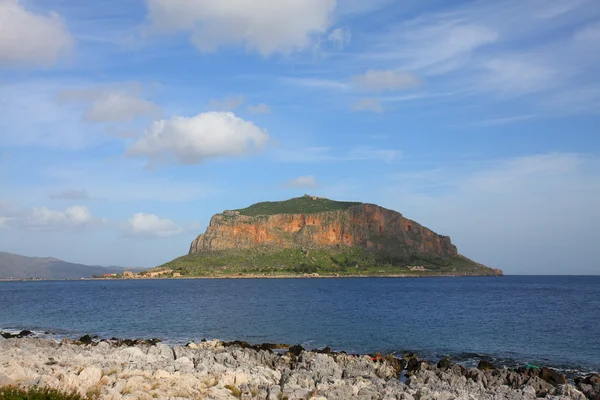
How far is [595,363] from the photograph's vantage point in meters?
32.0

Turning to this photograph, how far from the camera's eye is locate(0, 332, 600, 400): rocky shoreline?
18016 mm

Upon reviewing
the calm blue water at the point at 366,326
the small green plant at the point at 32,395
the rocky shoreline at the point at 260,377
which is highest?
the small green plant at the point at 32,395

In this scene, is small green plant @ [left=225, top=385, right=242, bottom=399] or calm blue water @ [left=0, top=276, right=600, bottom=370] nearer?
small green plant @ [left=225, top=385, right=242, bottom=399]

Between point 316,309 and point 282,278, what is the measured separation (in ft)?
411

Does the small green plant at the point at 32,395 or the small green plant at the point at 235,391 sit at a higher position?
the small green plant at the point at 32,395

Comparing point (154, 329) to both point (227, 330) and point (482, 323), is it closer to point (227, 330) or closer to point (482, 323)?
point (227, 330)

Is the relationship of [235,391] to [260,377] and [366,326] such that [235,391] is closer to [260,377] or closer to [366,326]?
[260,377]

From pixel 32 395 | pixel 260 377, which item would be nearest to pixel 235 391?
pixel 260 377

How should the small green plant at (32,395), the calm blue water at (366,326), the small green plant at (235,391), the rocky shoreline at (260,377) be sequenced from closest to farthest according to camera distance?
the small green plant at (32,395) → the rocky shoreline at (260,377) → the small green plant at (235,391) → the calm blue water at (366,326)

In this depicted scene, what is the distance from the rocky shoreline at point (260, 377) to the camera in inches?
709

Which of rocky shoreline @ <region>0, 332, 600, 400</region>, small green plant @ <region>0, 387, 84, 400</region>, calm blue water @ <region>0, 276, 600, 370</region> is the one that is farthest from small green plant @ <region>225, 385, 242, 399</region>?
calm blue water @ <region>0, 276, 600, 370</region>

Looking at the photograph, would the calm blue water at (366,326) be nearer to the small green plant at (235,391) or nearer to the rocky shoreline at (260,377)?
the rocky shoreline at (260,377)

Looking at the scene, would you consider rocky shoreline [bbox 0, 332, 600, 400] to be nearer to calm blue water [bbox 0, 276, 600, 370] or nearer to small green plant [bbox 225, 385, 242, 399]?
small green plant [bbox 225, 385, 242, 399]

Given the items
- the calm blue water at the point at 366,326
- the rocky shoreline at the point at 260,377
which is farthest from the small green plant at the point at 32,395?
the calm blue water at the point at 366,326
